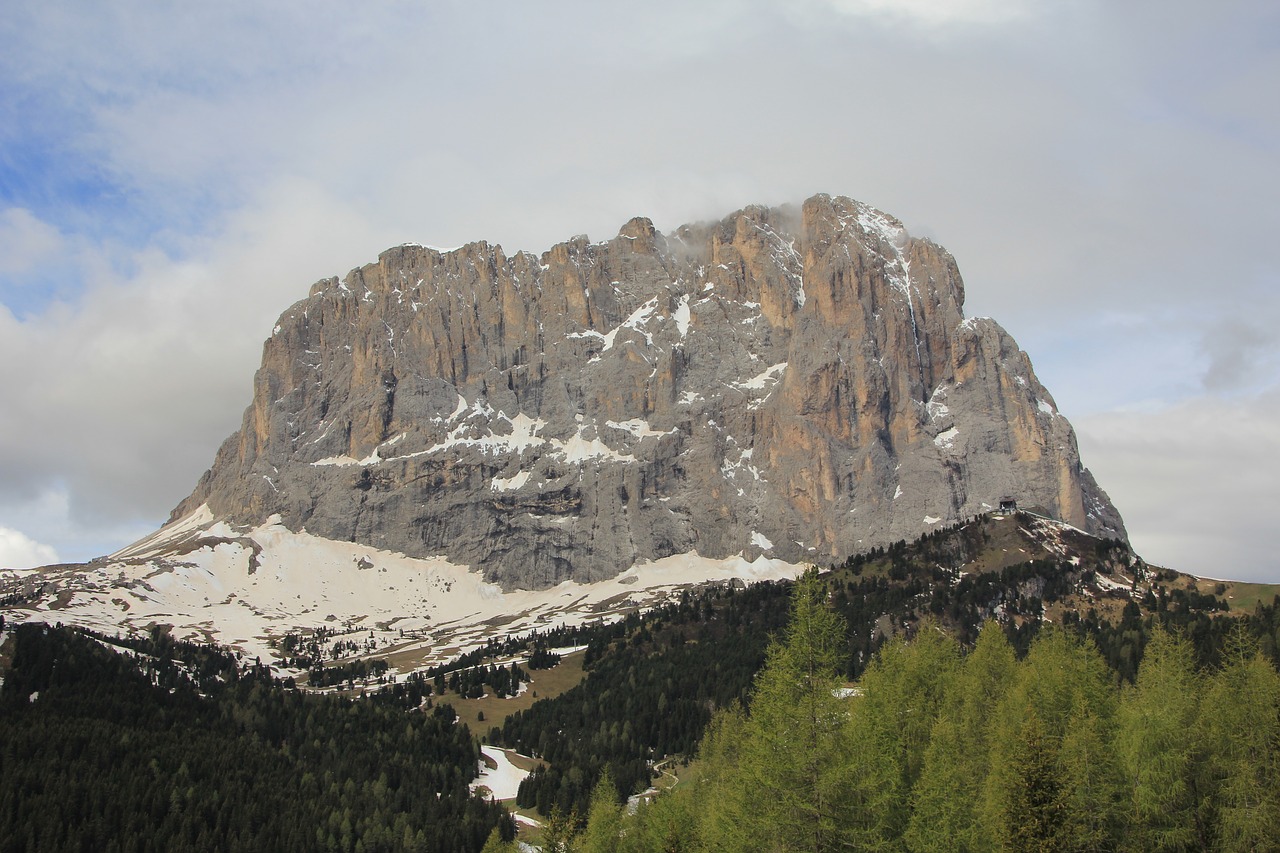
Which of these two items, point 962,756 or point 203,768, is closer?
point 962,756

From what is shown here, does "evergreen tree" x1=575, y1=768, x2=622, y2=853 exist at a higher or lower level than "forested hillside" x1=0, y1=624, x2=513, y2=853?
higher

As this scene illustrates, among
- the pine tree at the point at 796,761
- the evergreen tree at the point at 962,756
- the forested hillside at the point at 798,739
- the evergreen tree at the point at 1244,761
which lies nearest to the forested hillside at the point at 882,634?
the forested hillside at the point at 798,739

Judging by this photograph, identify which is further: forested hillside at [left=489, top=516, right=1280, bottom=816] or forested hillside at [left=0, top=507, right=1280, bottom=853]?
forested hillside at [left=489, top=516, right=1280, bottom=816]

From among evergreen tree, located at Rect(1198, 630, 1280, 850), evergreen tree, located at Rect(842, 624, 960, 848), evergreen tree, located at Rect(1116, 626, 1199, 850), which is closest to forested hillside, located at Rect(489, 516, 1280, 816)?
evergreen tree, located at Rect(842, 624, 960, 848)

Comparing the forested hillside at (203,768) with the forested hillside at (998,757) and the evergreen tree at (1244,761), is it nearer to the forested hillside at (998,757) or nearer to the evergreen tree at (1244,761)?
the forested hillside at (998,757)

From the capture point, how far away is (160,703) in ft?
498

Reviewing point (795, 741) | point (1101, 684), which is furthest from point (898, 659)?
point (795, 741)

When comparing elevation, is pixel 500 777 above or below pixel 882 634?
below

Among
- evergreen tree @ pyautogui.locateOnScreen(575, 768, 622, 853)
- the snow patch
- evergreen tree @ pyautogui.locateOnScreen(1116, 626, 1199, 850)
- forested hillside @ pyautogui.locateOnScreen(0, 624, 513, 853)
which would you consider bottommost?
the snow patch

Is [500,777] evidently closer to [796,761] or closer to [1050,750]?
[796,761]

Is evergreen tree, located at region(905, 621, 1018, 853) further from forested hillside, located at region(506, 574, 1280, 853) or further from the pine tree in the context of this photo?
the pine tree

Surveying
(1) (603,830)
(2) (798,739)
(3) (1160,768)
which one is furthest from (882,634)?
(2) (798,739)

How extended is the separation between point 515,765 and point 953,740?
119 m

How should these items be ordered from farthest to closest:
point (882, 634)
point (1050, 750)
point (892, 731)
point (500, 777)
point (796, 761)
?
point (882, 634)
point (500, 777)
point (892, 731)
point (1050, 750)
point (796, 761)
